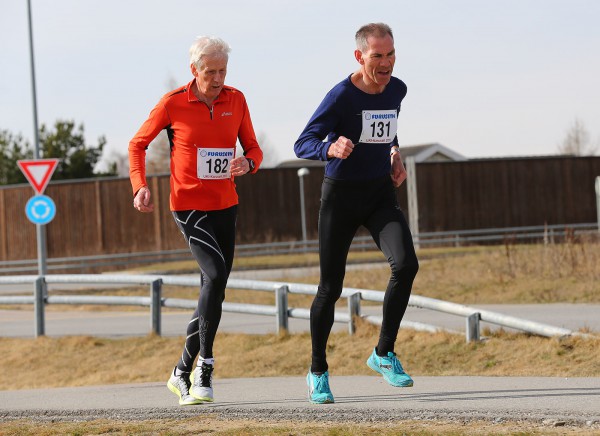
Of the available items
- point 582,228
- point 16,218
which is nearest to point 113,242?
point 16,218

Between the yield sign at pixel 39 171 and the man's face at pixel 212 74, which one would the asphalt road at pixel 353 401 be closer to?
the man's face at pixel 212 74

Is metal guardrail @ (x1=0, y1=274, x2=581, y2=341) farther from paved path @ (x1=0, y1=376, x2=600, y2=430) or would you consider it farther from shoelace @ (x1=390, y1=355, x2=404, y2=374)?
shoelace @ (x1=390, y1=355, x2=404, y2=374)

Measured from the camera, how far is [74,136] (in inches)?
2279

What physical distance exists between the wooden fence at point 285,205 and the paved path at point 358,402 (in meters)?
29.9

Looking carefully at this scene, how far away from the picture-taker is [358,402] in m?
7.72

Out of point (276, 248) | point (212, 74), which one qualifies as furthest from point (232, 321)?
point (276, 248)

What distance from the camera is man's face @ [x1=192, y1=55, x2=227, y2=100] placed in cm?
776

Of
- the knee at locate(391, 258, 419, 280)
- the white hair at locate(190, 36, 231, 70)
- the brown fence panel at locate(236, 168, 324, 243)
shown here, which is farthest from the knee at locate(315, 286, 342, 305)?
the brown fence panel at locate(236, 168, 324, 243)

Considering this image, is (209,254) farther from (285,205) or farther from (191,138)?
(285,205)

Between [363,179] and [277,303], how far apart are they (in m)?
6.29

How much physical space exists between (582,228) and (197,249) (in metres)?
36.8

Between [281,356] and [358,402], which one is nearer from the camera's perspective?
[358,402]

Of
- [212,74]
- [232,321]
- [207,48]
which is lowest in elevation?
[232,321]

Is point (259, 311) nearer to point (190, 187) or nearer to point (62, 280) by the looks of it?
point (62, 280)
